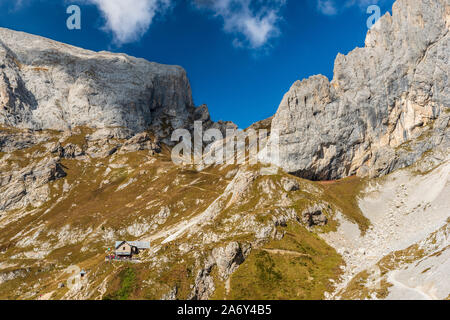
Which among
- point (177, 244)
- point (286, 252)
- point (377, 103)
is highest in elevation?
point (377, 103)

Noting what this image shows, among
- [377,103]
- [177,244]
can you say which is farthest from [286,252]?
[377,103]

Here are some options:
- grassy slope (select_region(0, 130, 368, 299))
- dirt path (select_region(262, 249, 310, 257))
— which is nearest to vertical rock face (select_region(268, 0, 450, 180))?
grassy slope (select_region(0, 130, 368, 299))

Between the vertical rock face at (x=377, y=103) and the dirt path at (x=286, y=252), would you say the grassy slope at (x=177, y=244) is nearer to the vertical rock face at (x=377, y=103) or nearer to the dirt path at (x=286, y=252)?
the dirt path at (x=286, y=252)

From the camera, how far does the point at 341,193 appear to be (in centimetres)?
12488

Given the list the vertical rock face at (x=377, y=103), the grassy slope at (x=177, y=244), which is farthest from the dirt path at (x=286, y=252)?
the vertical rock face at (x=377, y=103)

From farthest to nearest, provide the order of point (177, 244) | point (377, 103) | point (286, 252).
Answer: point (377, 103)
point (177, 244)
point (286, 252)

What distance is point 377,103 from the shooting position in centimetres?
14662

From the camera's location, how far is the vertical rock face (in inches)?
5320

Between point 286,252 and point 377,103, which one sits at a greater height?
point 377,103

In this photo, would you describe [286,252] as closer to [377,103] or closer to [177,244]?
[177,244]

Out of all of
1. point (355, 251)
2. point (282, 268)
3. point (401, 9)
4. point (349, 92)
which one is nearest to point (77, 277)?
point (282, 268)

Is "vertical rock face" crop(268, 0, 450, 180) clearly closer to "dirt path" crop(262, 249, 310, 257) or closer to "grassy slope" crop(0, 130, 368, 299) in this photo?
"grassy slope" crop(0, 130, 368, 299)
